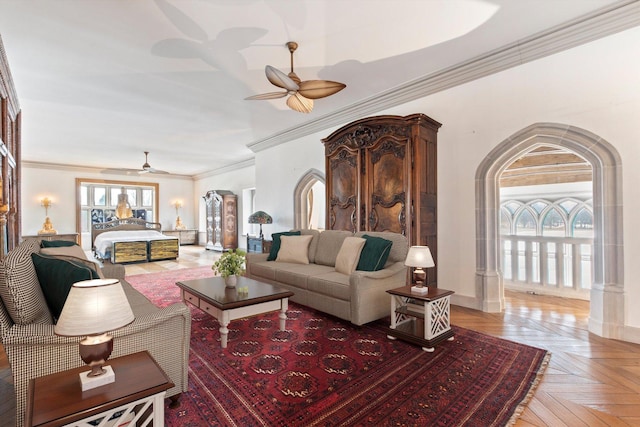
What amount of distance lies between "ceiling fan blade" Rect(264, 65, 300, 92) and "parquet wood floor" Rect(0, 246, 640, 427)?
298 cm

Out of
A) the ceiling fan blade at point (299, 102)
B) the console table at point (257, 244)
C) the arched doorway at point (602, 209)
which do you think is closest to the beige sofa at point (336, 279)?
the ceiling fan blade at point (299, 102)

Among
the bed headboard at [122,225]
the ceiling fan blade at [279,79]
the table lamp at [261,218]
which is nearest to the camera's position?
the ceiling fan blade at [279,79]

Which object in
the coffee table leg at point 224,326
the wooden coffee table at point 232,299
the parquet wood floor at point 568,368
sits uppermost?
the wooden coffee table at point 232,299

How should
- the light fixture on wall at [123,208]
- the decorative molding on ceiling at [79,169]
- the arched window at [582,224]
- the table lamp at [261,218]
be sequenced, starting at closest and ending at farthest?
the arched window at [582,224], the table lamp at [261,218], the decorative molding on ceiling at [79,169], the light fixture on wall at [123,208]

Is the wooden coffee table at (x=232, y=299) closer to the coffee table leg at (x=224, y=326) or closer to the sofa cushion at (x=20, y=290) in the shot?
the coffee table leg at (x=224, y=326)

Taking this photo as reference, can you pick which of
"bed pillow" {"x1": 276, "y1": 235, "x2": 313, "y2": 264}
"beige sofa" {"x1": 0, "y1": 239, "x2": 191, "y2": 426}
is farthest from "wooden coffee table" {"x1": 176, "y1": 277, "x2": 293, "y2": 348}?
"bed pillow" {"x1": 276, "y1": 235, "x2": 313, "y2": 264}

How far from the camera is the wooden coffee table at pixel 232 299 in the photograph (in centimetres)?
274

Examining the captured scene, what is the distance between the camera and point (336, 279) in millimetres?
3457

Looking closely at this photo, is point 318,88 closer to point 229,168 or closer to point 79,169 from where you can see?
point 229,168

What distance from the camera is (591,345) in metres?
2.84

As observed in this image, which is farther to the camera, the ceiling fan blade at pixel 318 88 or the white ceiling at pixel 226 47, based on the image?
the ceiling fan blade at pixel 318 88

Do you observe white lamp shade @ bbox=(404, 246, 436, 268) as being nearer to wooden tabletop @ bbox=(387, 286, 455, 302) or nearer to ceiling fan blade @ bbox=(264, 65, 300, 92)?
wooden tabletop @ bbox=(387, 286, 455, 302)

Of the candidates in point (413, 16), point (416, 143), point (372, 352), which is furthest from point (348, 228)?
point (413, 16)

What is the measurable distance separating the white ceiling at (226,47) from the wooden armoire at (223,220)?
492 centimetres
